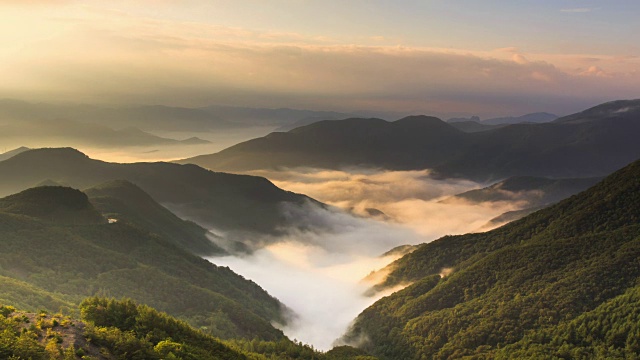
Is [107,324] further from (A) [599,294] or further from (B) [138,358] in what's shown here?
(A) [599,294]

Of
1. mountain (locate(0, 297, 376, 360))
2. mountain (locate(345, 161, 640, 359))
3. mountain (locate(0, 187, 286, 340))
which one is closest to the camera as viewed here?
mountain (locate(0, 297, 376, 360))

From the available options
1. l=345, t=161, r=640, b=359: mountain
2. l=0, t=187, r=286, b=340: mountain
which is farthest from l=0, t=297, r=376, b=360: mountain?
l=345, t=161, r=640, b=359: mountain

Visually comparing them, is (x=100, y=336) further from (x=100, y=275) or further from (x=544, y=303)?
(x=544, y=303)

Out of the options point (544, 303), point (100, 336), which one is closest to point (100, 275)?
point (100, 336)

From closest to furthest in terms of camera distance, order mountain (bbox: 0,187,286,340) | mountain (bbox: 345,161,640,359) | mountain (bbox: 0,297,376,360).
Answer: mountain (bbox: 0,297,376,360) → mountain (bbox: 345,161,640,359) → mountain (bbox: 0,187,286,340)

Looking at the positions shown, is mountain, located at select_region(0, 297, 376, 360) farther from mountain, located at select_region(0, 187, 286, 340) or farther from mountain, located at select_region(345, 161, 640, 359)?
mountain, located at select_region(345, 161, 640, 359)

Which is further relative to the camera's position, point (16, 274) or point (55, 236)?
point (55, 236)

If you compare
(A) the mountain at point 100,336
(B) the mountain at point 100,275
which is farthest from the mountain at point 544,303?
(A) the mountain at point 100,336

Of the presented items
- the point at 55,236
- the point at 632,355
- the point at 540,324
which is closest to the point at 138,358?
the point at 632,355
